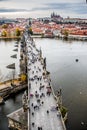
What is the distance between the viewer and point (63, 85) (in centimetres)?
5603

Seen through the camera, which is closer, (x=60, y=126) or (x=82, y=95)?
(x=60, y=126)

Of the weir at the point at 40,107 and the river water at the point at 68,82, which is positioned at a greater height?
the weir at the point at 40,107

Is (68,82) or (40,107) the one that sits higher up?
(40,107)

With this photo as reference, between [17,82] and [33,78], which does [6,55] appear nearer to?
[17,82]

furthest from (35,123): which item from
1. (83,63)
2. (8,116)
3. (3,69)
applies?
(83,63)

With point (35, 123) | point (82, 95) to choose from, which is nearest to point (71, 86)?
point (82, 95)

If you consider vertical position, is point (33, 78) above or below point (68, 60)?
above

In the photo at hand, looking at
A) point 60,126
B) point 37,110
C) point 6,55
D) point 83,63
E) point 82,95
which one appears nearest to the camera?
point 60,126

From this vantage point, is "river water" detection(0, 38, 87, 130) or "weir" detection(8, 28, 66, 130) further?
"river water" detection(0, 38, 87, 130)

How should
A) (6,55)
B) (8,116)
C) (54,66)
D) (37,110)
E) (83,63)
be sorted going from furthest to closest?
(6,55) → (83,63) → (54,66) → (8,116) → (37,110)

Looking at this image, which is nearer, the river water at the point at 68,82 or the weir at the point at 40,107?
the weir at the point at 40,107

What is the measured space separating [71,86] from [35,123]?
2386 cm

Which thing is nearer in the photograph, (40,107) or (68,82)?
(40,107)

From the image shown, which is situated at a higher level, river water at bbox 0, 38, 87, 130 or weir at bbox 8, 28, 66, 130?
weir at bbox 8, 28, 66, 130
